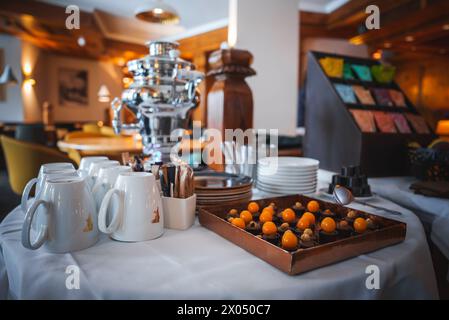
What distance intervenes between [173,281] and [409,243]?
0.50 metres

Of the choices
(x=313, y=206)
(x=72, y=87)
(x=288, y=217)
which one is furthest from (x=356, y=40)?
(x=72, y=87)

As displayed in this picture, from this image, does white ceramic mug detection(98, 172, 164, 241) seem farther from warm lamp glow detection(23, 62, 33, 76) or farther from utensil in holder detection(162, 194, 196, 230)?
warm lamp glow detection(23, 62, 33, 76)

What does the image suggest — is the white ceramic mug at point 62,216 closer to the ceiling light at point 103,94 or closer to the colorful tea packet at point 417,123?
the colorful tea packet at point 417,123

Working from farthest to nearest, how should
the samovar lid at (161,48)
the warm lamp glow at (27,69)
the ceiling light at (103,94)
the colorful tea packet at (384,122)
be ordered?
1. the ceiling light at (103,94)
2. the warm lamp glow at (27,69)
3. the colorful tea packet at (384,122)
4. the samovar lid at (161,48)

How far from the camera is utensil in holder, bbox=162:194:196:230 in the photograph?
759 mm

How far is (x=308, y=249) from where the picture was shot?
1.77 feet

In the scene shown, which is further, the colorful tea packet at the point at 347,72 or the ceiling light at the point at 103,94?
the ceiling light at the point at 103,94

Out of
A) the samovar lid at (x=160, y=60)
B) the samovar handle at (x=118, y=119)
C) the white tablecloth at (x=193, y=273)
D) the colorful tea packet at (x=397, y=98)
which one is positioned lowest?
the white tablecloth at (x=193, y=273)

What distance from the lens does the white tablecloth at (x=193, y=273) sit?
0.50 meters

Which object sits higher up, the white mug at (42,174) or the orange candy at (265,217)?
the white mug at (42,174)

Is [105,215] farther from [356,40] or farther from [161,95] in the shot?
[356,40]

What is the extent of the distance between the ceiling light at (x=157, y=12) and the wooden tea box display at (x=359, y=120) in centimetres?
233

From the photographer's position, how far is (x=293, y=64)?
2.95m

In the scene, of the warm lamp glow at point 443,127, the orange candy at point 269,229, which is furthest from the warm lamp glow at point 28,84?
the warm lamp glow at point 443,127
